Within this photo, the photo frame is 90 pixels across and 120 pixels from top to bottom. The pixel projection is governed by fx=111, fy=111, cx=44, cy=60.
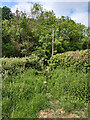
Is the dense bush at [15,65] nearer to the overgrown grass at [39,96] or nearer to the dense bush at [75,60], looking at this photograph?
the overgrown grass at [39,96]

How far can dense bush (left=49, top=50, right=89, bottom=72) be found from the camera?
3.20m

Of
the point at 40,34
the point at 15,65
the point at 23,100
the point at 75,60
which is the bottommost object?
the point at 23,100

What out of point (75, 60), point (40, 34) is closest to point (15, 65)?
point (75, 60)

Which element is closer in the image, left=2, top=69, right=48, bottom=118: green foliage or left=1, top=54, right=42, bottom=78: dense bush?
left=2, top=69, right=48, bottom=118: green foliage

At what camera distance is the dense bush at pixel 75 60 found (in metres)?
3.20

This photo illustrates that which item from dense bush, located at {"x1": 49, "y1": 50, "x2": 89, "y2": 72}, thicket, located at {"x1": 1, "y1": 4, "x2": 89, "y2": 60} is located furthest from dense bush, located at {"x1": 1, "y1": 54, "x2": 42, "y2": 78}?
thicket, located at {"x1": 1, "y1": 4, "x2": 89, "y2": 60}

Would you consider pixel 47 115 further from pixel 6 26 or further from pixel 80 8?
pixel 6 26

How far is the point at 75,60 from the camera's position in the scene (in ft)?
11.1

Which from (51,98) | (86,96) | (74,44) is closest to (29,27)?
(74,44)

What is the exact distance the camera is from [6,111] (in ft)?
6.68

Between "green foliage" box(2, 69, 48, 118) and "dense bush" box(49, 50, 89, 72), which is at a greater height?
"dense bush" box(49, 50, 89, 72)

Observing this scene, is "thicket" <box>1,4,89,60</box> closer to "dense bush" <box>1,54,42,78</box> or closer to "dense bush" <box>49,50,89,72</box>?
"dense bush" <box>1,54,42,78</box>

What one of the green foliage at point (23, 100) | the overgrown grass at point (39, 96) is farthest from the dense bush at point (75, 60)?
the green foliage at point (23, 100)

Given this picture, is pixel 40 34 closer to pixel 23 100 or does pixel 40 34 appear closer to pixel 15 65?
pixel 15 65
